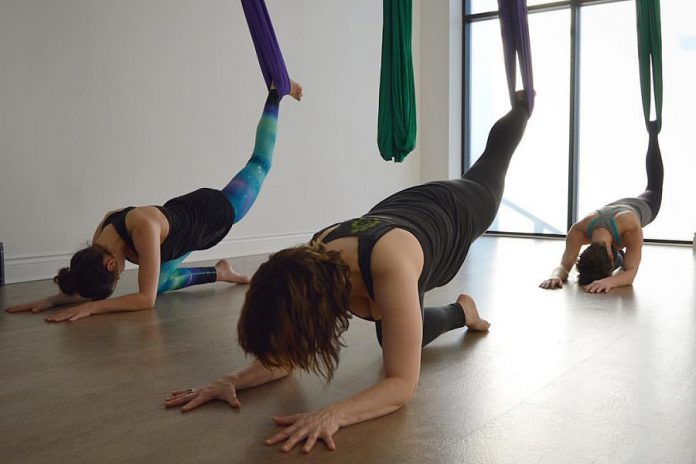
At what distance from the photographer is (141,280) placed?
2.90 m

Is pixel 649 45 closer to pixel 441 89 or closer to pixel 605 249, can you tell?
pixel 605 249

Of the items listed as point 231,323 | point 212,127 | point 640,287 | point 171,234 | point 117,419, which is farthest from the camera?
point 212,127

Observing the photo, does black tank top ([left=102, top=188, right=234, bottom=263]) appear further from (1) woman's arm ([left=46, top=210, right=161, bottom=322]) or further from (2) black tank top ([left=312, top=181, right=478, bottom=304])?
(2) black tank top ([left=312, top=181, right=478, bottom=304])

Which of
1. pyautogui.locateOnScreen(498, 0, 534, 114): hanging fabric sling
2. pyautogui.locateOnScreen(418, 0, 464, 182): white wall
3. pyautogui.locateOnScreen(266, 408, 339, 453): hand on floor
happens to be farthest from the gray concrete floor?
pyautogui.locateOnScreen(418, 0, 464, 182): white wall

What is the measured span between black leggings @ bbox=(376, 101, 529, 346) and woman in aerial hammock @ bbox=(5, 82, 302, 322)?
124cm

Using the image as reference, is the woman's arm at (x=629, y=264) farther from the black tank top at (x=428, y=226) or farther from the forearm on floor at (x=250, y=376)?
the forearm on floor at (x=250, y=376)

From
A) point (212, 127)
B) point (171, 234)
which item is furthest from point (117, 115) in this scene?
point (171, 234)

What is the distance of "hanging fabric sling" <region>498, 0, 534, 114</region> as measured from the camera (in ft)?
9.98

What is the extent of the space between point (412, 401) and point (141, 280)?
1.62 meters

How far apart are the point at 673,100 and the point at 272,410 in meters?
5.60

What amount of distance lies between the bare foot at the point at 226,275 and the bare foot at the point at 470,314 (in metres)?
1.62

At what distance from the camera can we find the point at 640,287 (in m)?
3.53

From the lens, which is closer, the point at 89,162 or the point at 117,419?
the point at 117,419

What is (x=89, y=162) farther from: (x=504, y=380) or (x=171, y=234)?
(x=504, y=380)
